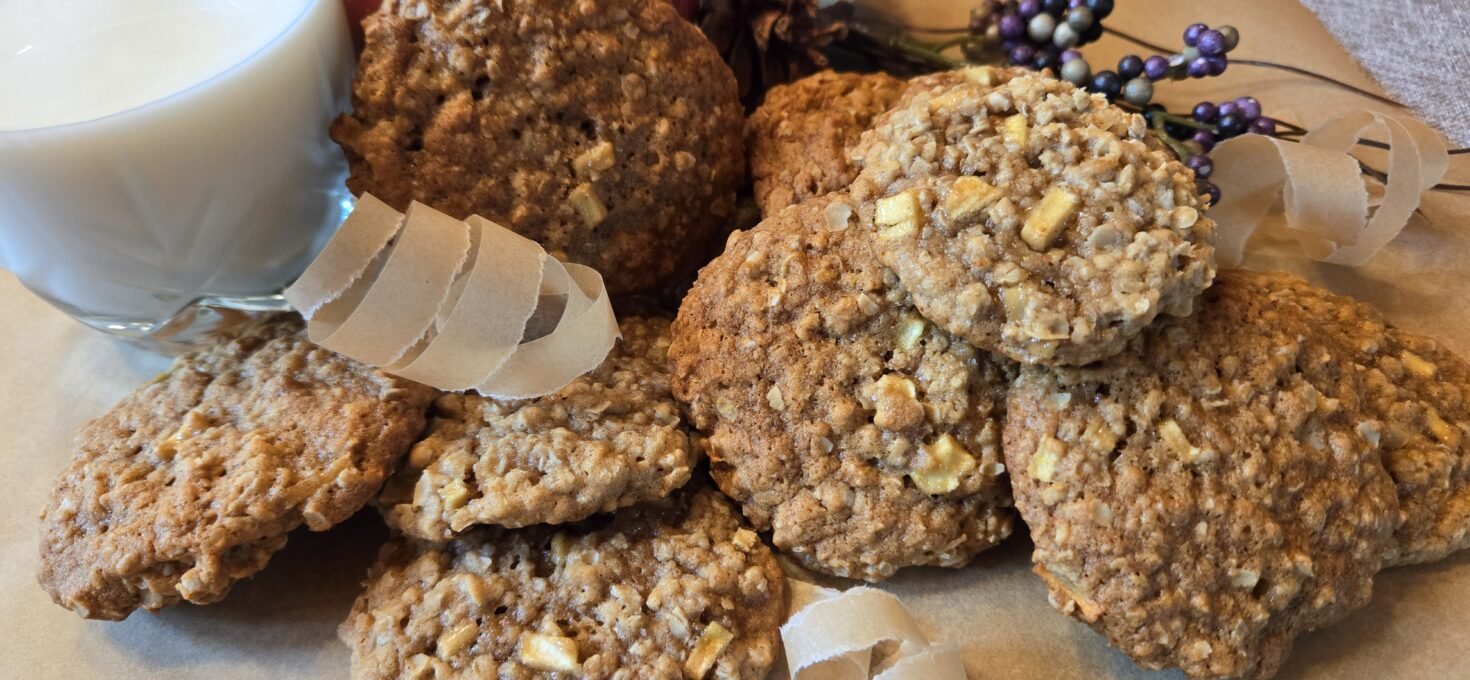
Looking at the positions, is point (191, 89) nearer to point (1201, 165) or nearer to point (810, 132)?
point (810, 132)

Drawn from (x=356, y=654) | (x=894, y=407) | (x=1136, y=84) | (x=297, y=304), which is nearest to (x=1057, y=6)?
(x=1136, y=84)

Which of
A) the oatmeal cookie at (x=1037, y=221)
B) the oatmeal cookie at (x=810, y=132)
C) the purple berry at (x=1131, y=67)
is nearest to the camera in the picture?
the oatmeal cookie at (x=1037, y=221)

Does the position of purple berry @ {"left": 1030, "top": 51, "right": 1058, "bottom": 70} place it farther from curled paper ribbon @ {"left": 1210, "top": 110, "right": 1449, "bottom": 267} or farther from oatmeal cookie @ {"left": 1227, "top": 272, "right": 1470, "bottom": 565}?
oatmeal cookie @ {"left": 1227, "top": 272, "right": 1470, "bottom": 565}

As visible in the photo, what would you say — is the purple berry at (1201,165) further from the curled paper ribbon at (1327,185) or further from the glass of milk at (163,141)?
the glass of milk at (163,141)

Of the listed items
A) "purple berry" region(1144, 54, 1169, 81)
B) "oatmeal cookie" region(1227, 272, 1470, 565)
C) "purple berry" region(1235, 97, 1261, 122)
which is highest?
"purple berry" region(1144, 54, 1169, 81)

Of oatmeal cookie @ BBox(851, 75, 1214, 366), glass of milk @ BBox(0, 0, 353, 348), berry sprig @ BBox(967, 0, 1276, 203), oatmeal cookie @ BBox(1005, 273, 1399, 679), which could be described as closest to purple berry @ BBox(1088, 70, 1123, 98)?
berry sprig @ BBox(967, 0, 1276, 203)

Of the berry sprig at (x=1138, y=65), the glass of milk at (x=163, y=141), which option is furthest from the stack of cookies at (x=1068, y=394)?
the glass of milk at (x=163, y=141)

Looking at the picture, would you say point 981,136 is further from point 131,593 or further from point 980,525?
point 131,593
